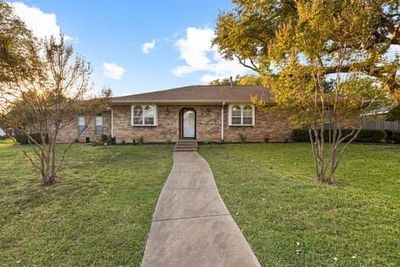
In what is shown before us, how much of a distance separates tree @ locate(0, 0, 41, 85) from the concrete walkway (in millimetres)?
4461

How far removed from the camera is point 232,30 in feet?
43.9

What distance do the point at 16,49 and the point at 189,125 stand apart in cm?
1223

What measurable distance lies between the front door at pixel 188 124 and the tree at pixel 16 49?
38.1 ft

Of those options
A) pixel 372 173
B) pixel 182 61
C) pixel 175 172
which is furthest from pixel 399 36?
pixel 182 61

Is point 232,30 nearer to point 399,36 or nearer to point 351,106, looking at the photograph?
point 399,36

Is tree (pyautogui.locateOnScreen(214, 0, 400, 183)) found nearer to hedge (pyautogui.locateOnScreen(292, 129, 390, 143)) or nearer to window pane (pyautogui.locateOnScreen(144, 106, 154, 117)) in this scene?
hedge (pyautogui.locateOnScreen(292, 129, 390, 143))

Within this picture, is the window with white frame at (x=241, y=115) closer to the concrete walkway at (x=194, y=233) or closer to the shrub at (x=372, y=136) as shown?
the shrub at (x=372, y=136)

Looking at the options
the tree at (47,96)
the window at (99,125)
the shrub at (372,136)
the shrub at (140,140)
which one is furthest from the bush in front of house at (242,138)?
the tree at (47,96)

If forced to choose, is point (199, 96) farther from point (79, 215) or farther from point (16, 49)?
point (79, 215)

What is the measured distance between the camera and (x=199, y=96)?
17656mm

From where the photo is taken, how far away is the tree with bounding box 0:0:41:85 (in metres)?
6.83

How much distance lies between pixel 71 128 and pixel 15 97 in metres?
12.6

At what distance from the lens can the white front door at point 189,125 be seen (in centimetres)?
1839

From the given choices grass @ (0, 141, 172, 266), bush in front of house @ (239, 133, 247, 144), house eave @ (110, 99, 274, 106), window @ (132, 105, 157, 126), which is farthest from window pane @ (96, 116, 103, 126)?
grass @ (0, 141, 172, 266)
